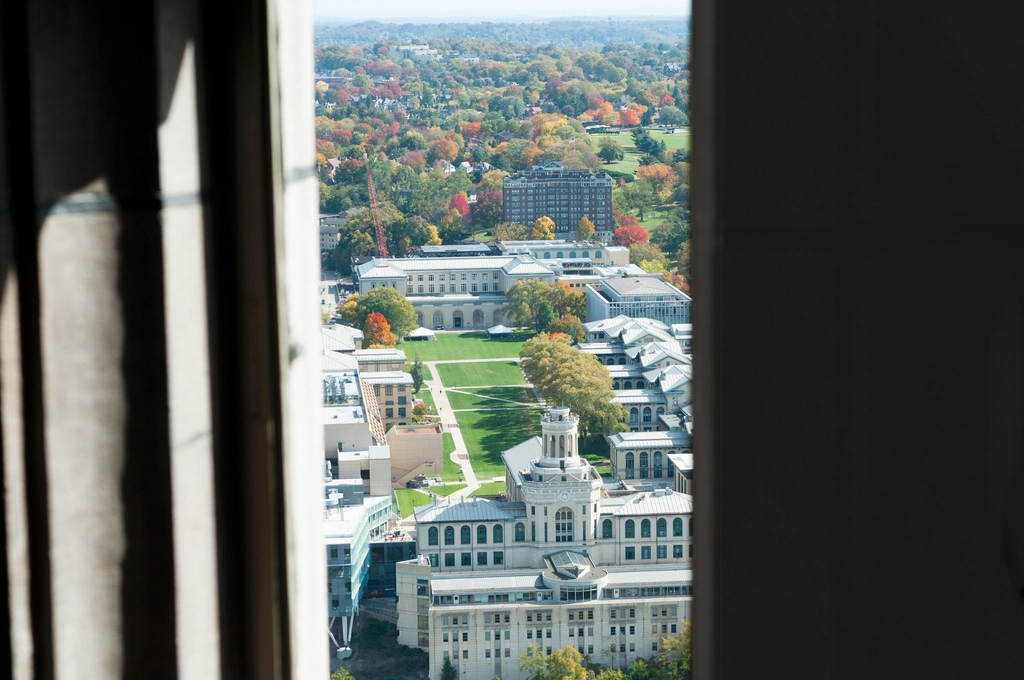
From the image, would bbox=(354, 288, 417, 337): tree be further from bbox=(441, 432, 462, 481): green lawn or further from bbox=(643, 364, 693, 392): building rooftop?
bbox=(643, 364, 693, 392): building rooftop

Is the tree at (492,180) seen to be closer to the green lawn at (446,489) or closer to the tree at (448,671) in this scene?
the green lawn at (446,489)

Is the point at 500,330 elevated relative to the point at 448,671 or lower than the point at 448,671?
elevated

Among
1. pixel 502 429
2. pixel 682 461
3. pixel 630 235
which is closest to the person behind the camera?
pixel 682 461

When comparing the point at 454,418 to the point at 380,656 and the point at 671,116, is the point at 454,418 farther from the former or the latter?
the point at 671,116

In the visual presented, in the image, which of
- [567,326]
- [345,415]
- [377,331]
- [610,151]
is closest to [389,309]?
[377,331]

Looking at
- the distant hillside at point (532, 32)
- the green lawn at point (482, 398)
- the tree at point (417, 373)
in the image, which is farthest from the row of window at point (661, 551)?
the distant hillside at point (532, 32)

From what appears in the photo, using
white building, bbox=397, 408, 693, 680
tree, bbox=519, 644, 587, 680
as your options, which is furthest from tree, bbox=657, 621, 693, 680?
tree, bbox=519, 644, 587, 680
